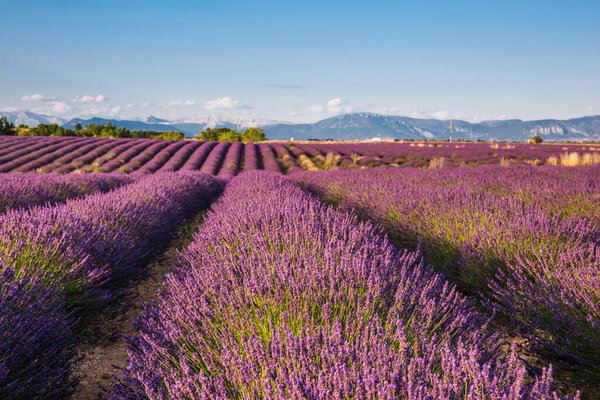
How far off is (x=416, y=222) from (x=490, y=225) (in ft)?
2.66

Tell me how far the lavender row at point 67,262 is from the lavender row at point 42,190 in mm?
1048

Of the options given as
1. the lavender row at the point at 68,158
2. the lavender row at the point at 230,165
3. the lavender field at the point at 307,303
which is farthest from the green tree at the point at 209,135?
the lavender field at the point at 307,303

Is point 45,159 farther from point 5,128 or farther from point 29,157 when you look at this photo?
point 5,128

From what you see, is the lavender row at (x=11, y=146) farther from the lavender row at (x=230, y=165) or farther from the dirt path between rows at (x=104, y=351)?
the dirt path between rows at (x=104, y=351)

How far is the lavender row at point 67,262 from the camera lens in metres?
1.71

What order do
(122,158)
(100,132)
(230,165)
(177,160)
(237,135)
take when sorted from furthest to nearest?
(237,135) < (100,132) < (122,158) < (177,160) < (230,165)

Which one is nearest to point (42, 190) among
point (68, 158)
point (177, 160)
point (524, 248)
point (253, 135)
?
point (524, 248)

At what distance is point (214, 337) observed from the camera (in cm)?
158

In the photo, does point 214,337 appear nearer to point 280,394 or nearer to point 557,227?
point 280,394

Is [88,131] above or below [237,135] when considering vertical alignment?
above

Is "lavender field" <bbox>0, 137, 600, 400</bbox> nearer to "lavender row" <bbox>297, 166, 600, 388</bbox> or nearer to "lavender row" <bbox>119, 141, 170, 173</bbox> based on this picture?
"lavender row" <bbox>297, 166, 600, 388</bbox>

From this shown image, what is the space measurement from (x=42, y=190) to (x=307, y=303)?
6.02 meters

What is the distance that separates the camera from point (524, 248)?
296 cm

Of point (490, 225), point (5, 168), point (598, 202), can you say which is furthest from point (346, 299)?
point (5, 168)
